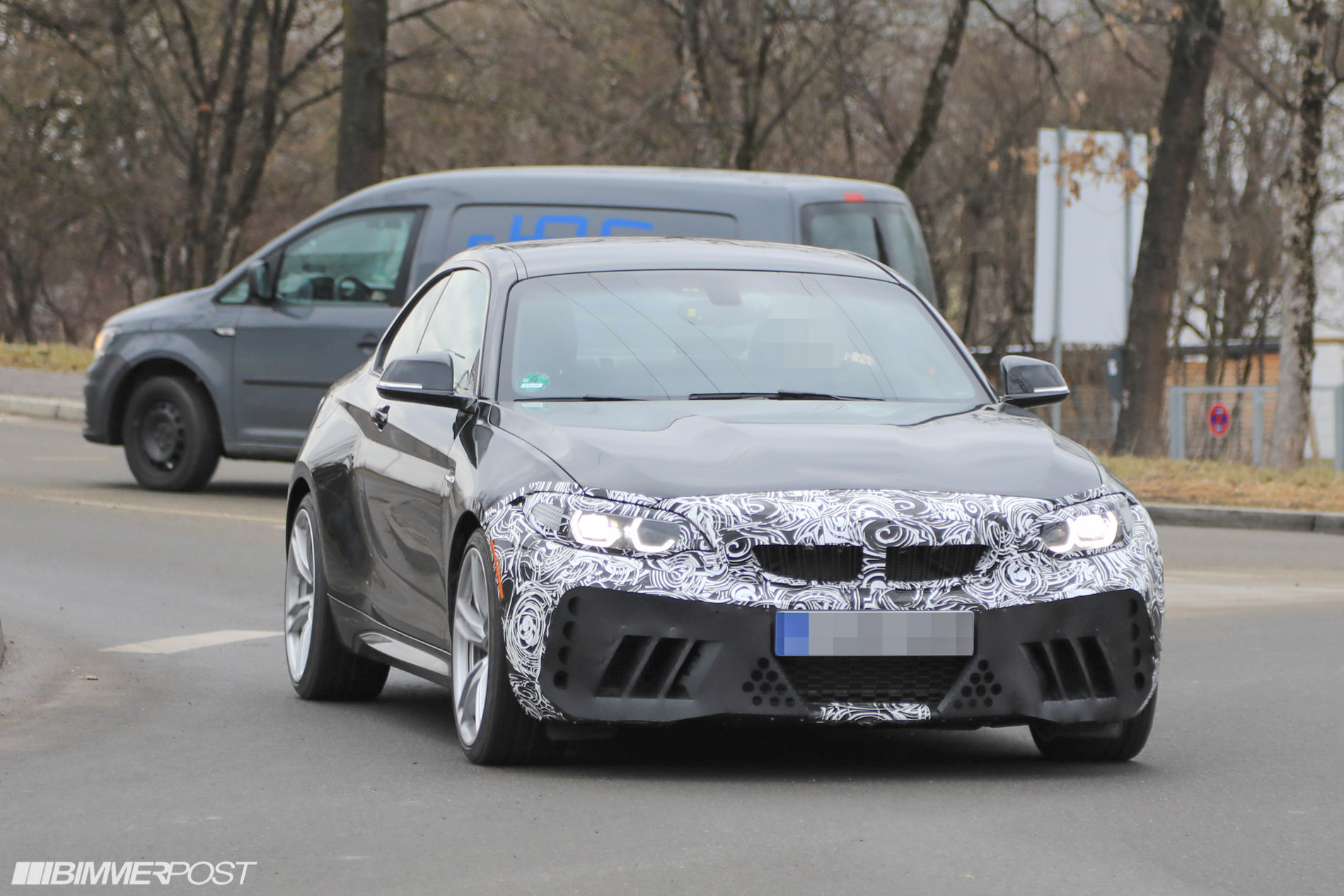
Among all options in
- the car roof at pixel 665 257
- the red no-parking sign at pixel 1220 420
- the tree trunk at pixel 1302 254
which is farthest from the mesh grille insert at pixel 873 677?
the red no-parking sign at pixel 1220 420

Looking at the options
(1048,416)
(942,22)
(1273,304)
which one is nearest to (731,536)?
(1048,416)

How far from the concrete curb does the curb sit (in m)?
13.1

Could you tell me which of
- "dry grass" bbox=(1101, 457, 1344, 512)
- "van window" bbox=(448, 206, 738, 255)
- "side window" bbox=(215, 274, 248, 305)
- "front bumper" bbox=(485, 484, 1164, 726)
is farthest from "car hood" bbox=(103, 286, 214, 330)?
"front bumper" bbox=(485, 484, 1164, 726)

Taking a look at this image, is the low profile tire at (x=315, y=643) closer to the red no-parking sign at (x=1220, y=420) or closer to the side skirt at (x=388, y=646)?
the side skirt at (x=388, y=646)

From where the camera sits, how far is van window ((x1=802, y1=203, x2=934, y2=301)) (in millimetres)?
14531

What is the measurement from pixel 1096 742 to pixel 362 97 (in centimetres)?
1926

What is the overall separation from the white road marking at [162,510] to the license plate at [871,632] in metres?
9.00

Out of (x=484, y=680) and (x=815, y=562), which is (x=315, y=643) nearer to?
(x=484, y=680)

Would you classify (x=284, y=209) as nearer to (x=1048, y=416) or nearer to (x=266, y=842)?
(x=1048, y=416)

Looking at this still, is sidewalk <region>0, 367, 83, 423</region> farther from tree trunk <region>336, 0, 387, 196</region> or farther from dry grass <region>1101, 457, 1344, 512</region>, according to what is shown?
dry grass <region>1101, 457, 1344, 512</region>

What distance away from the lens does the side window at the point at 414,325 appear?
791 cm

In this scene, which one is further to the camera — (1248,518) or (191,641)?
(1248,518)

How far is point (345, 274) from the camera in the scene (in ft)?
51.2

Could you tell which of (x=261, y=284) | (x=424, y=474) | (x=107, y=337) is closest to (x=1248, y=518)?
(x=261, y=284)
